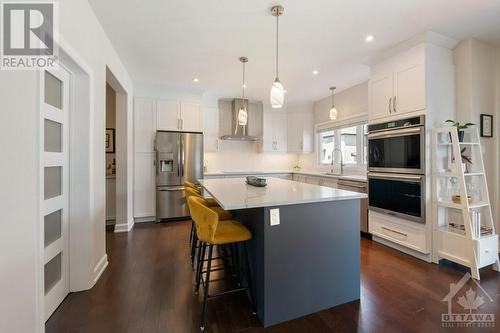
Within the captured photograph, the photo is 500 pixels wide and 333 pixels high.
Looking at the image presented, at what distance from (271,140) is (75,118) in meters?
4.20

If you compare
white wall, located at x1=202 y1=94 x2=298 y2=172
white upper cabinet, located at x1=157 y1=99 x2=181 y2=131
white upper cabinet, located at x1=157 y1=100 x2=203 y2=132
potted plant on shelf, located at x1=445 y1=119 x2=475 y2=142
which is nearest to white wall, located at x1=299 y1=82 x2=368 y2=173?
white wall, located at x1=202 y1=94 x2=298 y2=172

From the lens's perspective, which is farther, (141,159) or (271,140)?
(271,140)

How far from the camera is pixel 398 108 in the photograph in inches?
111

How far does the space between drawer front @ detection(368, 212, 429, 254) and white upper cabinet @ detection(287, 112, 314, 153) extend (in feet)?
8.51

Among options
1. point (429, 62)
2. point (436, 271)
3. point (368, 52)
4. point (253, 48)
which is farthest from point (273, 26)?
point (436, 271)

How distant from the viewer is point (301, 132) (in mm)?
5539

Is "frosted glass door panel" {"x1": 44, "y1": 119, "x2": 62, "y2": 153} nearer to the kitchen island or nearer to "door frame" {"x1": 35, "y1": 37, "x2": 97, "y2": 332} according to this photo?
"door frame" {"x1": 35, "y1": 37, "x2": 97, "y2": 332}

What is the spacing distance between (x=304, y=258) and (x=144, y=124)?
3799 mm

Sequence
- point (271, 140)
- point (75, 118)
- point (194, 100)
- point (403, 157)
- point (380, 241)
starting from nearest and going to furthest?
point (75, 118), point (403, 157), point (380, 241), point (194, 100), point (271, 140)

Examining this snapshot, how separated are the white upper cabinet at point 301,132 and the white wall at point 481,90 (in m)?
2.98

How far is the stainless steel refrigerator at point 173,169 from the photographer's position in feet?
13.8

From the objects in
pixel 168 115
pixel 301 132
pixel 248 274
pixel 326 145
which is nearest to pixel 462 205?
pixel 248 274

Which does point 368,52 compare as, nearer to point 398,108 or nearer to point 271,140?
point 398,108

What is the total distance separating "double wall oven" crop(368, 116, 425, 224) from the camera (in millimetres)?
2611
